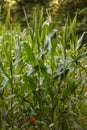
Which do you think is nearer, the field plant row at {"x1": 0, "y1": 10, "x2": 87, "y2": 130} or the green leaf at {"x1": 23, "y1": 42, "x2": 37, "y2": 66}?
the green leaf at {"x1": 23, "y1": 42, "x2": 37, "y2": 66}

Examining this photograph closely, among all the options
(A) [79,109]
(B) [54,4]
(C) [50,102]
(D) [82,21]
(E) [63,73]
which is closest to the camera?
(E) [63,73]

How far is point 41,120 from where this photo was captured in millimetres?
2850

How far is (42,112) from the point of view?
283cm

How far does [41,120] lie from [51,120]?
0.29ft

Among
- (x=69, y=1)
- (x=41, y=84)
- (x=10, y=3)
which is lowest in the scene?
(x=41, y=84)

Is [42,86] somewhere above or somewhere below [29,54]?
below

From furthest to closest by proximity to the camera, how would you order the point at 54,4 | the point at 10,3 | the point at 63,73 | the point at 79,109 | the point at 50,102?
the point at 10,3, the point at 54,4, the point at 79,109, the point at 50,102, the point at 63,73

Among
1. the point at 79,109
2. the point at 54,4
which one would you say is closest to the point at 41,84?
the point at 79,109

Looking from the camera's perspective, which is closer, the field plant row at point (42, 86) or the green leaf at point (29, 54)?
the green leaf at point (29, 54)

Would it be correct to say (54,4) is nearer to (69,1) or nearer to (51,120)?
(69,1)

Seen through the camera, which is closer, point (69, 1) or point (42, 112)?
point (42, 112)

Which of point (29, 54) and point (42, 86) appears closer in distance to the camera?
point (29, 54)

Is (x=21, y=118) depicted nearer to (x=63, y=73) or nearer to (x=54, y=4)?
(x=63, y=73)

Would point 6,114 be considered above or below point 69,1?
below
